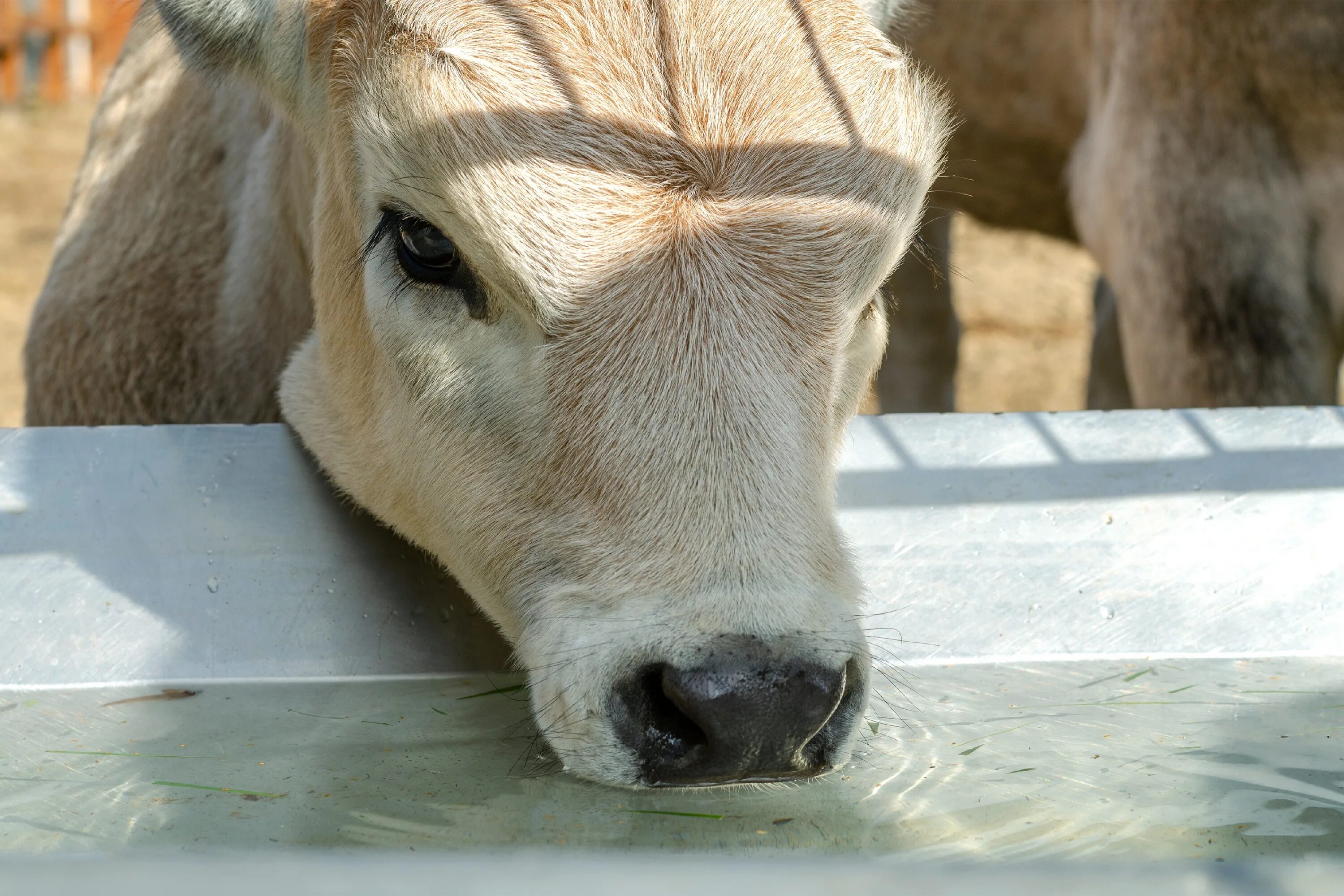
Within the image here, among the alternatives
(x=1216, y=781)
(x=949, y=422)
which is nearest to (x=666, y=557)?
(x=1216, y=781)

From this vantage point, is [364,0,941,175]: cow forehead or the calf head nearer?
the calf head

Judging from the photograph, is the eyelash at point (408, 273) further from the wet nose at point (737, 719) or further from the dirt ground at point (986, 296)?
the dirt ground at point (986, 296)

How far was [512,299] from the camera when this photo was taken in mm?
2281

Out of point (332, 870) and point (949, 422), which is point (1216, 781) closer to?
point (949, 422)

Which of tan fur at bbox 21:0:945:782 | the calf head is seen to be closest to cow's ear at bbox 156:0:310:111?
tan fur at bbox 21:0:945:782

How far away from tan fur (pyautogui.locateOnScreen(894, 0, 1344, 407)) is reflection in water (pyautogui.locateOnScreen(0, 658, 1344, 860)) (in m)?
1.72

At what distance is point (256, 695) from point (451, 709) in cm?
36

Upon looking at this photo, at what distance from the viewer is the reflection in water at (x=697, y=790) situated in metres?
2.04

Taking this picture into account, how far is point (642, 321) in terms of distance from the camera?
2.14m

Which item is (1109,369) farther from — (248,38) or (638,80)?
(638,80)

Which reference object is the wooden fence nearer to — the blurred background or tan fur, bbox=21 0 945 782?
the blurred background

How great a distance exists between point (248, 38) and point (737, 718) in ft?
5.59

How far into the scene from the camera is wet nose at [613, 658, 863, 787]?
1.83 metres

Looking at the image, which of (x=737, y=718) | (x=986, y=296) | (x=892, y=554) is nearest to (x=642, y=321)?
(x=737, y=718)
